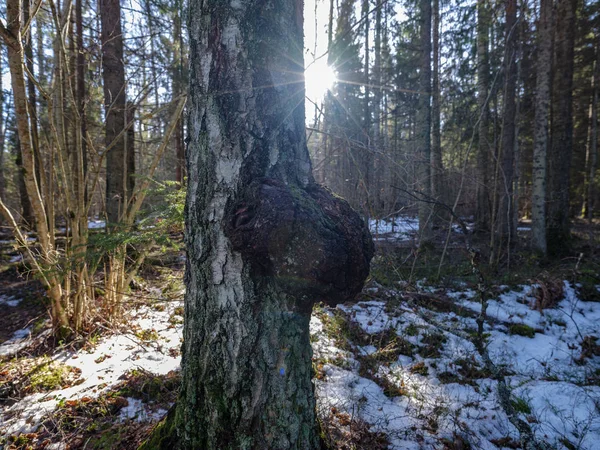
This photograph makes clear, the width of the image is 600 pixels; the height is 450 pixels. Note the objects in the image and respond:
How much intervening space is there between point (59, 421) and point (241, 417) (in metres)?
1.61

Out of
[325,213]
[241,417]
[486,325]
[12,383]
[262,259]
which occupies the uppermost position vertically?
[325,213]

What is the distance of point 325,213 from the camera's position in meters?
1.24

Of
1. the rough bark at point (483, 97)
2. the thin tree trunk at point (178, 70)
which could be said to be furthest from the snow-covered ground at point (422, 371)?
the rough bark at point (483, 97)

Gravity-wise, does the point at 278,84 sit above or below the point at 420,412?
above

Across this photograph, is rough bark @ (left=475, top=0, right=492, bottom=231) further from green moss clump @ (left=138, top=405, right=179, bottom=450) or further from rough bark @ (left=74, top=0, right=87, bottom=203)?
green moss clump @ (left=138, top=405, right=179, bottom=450)

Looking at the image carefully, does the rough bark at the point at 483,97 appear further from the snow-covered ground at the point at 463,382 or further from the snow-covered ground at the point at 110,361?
the snow-covered ground at the point at 110,361

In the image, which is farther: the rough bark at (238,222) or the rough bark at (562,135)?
the rough bark at (562,135)

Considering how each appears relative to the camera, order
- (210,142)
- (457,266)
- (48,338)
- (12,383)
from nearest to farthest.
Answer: (210,142) → (12,383) → (48,338) → (457,266)

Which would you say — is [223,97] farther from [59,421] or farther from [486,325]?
[486,325]

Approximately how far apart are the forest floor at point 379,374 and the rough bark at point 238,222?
798mm

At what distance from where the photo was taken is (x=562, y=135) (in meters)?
7.82

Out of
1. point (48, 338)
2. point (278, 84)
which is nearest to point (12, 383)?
point (48, 338)

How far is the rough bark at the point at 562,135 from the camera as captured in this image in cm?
751

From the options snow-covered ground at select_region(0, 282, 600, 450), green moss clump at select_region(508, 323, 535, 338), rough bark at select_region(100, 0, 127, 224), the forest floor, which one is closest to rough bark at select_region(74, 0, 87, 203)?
rough bark at select_region(100, 0, 127, 224)
